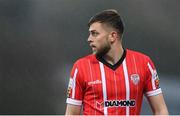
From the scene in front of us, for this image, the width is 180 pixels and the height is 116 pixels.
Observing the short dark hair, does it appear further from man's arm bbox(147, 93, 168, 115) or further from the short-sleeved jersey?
man's arm bbox(147, 93, 168, 115)

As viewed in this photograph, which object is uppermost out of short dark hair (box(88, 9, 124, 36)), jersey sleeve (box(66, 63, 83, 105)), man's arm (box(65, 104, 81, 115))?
short dark hair (box(88, 9, 124, 36))

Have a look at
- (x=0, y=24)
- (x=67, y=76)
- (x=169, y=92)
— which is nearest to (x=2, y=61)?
(x=0, y=24)

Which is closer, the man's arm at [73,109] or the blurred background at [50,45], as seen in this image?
the man's arm at [73,109]

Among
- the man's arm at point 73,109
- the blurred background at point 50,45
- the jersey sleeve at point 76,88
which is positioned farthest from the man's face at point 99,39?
the blurred background at point 50,45

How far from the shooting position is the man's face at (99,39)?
1491 mm

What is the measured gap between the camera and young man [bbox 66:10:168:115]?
4.77ft

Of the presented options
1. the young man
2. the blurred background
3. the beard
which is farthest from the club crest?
the blurred background

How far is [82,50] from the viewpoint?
245 cm

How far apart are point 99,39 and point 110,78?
15 cm

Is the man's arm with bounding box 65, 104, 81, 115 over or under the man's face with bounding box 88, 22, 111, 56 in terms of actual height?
under

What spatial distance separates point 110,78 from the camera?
1475 mm

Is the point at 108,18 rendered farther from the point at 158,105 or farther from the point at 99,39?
the point at 158,105

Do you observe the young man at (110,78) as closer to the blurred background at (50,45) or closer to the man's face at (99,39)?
the man's face at (99,39)

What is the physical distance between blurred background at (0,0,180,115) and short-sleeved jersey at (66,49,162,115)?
94 cm
